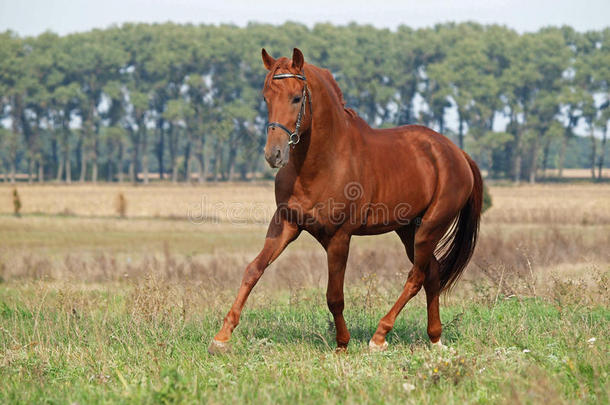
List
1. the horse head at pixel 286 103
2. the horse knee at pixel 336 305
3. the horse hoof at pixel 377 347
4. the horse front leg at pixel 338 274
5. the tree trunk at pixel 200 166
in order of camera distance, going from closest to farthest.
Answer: the horse head at pixel 286 103 → the horse front leg at pixel 338 274 → the horse knee at pixel 336 305 → the horse hoof at pixel 377 347 → the tree trunk at pixel 200 166

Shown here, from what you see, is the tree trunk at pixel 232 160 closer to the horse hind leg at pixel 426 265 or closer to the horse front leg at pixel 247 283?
the horse hind leg at pixel 426 265

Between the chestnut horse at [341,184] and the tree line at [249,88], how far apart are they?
6937cm

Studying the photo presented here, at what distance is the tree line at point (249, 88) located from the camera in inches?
3162

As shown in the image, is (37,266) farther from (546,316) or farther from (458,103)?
(458,103)

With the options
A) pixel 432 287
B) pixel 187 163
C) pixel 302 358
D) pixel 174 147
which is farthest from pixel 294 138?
pixel 174 147

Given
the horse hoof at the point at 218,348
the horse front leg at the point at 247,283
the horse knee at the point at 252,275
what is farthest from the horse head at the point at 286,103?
the horse hoof at the point at 218,348

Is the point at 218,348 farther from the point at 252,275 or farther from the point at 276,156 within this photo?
the point at 276,156

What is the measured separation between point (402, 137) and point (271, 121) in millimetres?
1970

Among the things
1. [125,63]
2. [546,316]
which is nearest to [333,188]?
[546,316]

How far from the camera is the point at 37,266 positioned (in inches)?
691

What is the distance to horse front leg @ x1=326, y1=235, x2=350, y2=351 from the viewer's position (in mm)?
5734

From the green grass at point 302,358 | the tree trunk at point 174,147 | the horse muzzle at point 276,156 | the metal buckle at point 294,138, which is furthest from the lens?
the tree trunk at point 174,147

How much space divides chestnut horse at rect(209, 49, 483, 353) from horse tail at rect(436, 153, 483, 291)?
0.31 meters

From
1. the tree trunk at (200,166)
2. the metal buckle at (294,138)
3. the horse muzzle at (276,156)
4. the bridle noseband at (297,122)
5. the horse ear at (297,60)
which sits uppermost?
the horse ear at (297,60)
